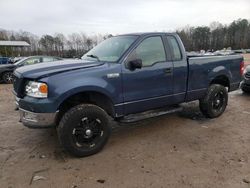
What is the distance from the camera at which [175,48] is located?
5309 millimetres

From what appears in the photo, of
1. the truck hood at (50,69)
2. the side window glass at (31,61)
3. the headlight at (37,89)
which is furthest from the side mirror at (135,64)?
the side window glass at (31,61)

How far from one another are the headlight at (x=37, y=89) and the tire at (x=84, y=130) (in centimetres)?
47

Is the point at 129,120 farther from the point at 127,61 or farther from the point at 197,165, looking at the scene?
the point at 197,165

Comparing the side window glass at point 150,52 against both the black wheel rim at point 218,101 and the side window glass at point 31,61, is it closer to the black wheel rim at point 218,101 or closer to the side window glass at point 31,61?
the black wheel rim at point 218,101

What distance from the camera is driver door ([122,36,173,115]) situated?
4551 millimetres

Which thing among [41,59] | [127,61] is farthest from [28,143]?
[41,59]

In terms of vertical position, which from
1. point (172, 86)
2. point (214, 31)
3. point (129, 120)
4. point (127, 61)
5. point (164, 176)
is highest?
point (214, 31)

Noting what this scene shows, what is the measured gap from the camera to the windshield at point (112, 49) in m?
4.69

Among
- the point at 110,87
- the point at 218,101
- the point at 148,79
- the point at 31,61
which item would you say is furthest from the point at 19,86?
the point at 31,61

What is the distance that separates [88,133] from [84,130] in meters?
0.09

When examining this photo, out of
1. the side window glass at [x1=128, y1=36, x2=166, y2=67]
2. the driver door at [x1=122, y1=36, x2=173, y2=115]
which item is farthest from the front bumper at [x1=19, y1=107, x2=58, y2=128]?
the side window glass at [x1=128, y1=36, x2=166, y2=67]

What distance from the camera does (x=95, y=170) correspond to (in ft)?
12.2

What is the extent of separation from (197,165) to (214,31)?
97096 mm

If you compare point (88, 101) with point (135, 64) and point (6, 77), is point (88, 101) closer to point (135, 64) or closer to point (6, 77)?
point (135, 64)
